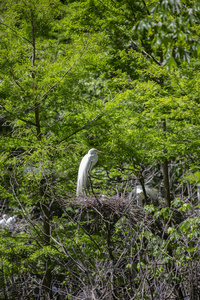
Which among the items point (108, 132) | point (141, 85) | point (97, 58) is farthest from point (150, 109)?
point (97, 58)

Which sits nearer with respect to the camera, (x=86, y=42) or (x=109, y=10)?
(x=86, y=42)

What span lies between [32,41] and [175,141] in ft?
8.97

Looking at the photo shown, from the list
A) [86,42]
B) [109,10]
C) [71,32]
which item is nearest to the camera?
[86,42]

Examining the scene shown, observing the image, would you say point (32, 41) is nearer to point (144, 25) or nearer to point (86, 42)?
point (86, 42)

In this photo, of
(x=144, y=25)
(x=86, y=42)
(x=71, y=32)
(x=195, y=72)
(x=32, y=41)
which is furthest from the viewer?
(x=71, y=32)

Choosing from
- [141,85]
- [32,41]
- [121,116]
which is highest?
[32,41]

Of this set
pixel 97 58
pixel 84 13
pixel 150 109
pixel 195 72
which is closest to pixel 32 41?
pixel 97 58

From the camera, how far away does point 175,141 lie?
16.3 feet

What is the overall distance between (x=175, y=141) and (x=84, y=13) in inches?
127

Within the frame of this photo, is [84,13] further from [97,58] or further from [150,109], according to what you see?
[150,109]

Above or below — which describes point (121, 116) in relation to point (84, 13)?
below

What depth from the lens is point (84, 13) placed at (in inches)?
257

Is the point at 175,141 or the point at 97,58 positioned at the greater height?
the point at 97,58

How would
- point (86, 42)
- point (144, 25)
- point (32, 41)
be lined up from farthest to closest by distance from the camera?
point (32, 41) < point (86, 42) < point (144, 25)
